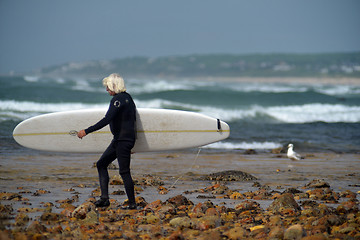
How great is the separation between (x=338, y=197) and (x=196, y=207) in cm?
195

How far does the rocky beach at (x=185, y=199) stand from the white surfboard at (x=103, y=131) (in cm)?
39

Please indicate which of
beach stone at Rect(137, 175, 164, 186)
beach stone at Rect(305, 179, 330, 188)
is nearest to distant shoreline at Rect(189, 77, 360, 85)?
beach stone at Rect(305, 179, 330, 188)

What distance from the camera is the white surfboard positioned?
637cm

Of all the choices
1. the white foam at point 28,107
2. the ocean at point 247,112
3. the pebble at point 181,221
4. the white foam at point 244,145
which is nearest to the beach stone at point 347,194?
the pebble at point 181,221

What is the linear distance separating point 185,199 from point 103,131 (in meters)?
1.66

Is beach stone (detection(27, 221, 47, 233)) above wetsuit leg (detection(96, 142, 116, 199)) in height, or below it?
below

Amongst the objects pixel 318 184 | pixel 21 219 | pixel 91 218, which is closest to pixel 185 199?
pixel 91 218

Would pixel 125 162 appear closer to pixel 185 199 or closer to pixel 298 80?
pixel 185 199

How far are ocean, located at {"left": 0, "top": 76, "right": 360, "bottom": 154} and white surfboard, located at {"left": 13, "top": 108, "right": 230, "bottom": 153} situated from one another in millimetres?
3672

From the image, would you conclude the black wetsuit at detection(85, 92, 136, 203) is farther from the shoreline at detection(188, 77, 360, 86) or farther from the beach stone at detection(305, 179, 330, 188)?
the shoreline at detection(188, 77, 360, 86)

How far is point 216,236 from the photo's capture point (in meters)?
3.99

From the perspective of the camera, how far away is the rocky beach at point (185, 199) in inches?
164

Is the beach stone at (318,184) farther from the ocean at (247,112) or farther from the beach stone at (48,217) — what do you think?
the ocean at (247,112)

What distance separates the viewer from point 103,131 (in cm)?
647
